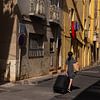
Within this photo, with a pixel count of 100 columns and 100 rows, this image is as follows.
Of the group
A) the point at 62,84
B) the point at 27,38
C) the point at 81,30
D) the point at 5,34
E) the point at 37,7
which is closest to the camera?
the point at 62,84

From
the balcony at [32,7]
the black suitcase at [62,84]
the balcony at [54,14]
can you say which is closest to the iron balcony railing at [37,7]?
the balcony at [32,7]

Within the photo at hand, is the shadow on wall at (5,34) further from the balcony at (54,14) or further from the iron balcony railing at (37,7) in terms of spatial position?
the balcony at (54,14)

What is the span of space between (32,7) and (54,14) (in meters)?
5.68


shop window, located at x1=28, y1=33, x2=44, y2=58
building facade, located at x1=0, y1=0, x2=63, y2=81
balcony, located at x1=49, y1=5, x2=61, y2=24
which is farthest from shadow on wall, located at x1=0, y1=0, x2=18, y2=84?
balcony, located at x1=49, y1=5, x2=61, y2=24

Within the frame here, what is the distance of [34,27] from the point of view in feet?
86.8

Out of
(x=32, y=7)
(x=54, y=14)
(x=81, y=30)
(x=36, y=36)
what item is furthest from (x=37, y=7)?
(x=81, y=30)

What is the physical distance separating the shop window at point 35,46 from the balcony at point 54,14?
2.00m

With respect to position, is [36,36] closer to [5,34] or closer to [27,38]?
[27,38]

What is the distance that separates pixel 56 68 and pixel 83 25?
13912 millimetres

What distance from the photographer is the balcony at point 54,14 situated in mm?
29947

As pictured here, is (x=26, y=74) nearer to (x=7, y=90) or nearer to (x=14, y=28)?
(x=14, y=28)

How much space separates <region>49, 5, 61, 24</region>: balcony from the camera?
29.9m

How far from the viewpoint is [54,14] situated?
30.8 metres

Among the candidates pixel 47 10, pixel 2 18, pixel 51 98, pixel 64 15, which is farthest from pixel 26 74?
pixel 64 15
